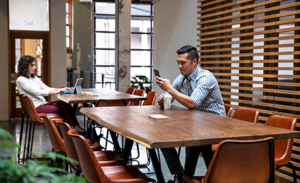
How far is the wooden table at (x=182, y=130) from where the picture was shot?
74.2 inches

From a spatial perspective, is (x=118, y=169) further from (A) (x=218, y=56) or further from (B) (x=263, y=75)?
(A) (x=218, y=56)

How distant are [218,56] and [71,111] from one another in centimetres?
250

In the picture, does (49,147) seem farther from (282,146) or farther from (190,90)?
(282,146)

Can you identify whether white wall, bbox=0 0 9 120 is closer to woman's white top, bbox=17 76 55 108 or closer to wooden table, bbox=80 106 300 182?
woman's white top, bbox=17 76 55 108

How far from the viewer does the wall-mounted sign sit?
848cm

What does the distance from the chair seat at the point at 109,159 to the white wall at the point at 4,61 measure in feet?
21.5

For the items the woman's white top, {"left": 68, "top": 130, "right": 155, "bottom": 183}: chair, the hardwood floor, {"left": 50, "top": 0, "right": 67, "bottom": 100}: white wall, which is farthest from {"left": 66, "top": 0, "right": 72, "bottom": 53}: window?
{"left": 68, "top": 130, "right": 155, "bottom": 183}: chair

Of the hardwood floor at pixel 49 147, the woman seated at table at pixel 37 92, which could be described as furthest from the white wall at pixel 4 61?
the woman seated at table at pixel 37 92

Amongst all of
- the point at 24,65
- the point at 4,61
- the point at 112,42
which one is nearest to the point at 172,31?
the point at 24,65

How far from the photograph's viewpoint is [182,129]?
7.18 feet

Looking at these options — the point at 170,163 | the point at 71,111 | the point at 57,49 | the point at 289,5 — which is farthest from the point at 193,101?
the point at 57,49

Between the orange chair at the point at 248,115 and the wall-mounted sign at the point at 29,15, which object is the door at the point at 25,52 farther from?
the orange chair at the point at 248,115

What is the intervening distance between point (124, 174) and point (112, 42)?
Result: 11942 millimetres

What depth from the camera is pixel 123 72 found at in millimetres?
7672
